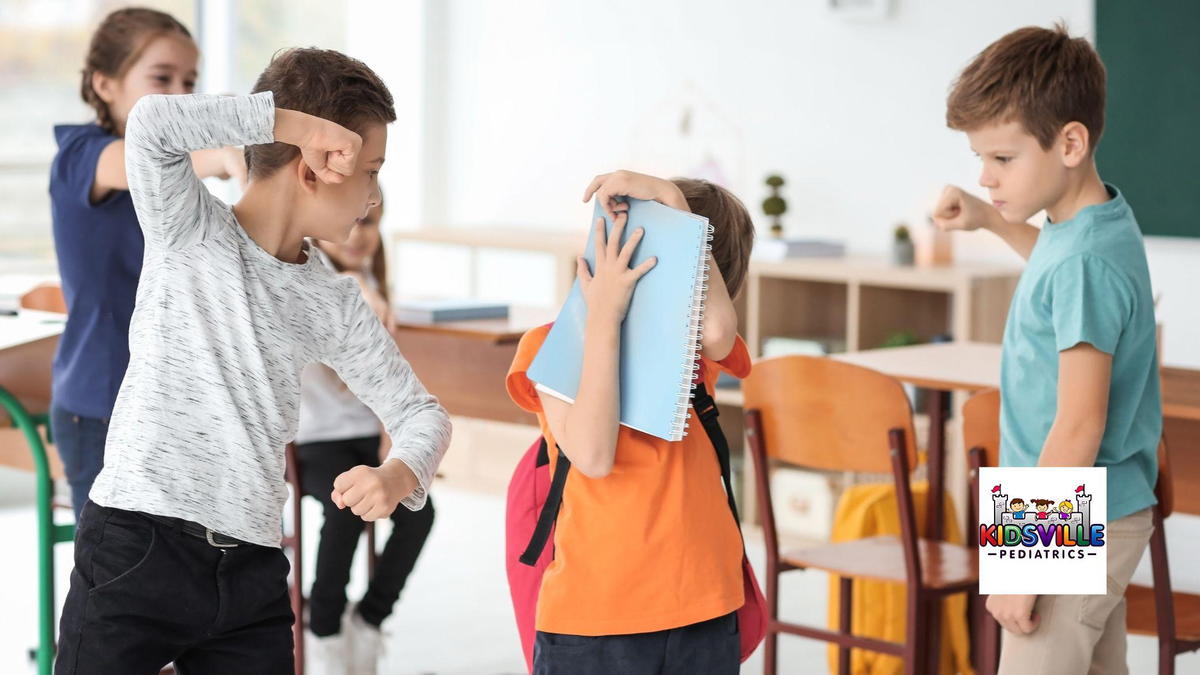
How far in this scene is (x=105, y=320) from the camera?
2.24 meters

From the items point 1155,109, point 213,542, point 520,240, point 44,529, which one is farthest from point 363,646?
point 1155,109

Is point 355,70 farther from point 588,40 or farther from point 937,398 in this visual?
point 588,40

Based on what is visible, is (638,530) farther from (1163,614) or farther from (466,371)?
(466,371)

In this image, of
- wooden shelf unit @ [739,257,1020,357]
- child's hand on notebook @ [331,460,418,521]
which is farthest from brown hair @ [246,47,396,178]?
wooden shelf unit @ [739,257,1020,357]

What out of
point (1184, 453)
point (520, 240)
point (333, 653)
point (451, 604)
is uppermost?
point (520, 240)

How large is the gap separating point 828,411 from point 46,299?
1780mm

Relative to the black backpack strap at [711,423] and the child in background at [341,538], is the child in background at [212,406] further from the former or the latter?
the child in background at [341,538]

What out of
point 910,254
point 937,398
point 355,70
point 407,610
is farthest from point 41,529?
point 910,254

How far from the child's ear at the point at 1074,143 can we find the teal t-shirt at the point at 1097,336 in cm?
6

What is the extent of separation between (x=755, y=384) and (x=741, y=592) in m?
1.00

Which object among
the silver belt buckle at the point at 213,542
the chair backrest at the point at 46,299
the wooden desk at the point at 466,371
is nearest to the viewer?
the silver belt buckle at the point at 213,542

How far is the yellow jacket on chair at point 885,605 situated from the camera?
296 centimetres

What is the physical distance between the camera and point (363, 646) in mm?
2957

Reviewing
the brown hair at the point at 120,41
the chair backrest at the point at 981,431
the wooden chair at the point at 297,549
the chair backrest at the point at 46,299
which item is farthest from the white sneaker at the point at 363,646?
the chair backrest at the point at 981,431
